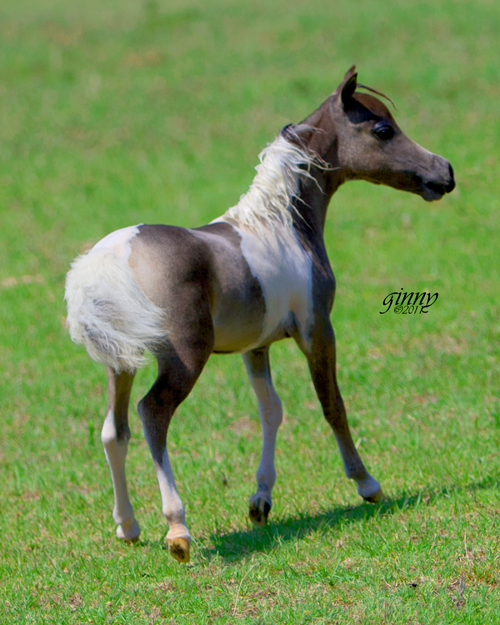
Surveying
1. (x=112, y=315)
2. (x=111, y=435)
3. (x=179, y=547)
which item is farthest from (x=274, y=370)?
(x=112, y=315)

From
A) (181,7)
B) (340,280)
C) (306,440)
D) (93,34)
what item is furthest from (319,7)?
(306,440)

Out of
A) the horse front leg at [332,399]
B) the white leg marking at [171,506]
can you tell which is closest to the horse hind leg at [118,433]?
the white leg marking at [171,506]

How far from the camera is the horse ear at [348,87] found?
14.6 ft

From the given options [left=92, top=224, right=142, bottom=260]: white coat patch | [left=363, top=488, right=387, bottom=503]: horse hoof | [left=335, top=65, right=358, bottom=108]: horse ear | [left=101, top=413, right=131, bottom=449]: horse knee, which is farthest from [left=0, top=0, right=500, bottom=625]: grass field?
[left=335, top=65, right=358, bottom=108]: horse ear

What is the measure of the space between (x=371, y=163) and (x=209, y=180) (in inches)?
318

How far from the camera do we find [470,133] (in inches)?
513

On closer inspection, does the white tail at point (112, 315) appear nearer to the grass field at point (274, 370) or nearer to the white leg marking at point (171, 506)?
the white leg marking at point (171, 506)

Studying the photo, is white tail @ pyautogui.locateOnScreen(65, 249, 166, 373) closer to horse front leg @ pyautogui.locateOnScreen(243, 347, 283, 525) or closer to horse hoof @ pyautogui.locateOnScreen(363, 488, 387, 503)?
horse front leg @ pyautogui.locateOnScreen(243, 347, 283, 525)

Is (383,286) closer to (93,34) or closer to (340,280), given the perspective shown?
(340,280)

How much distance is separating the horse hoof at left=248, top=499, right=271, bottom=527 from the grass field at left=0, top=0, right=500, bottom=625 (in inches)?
2.7

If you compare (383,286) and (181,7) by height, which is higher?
(181,7)

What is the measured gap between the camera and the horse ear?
4.44 metres

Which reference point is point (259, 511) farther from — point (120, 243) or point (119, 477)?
point (120, 243)

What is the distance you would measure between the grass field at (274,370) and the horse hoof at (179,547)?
10cm
